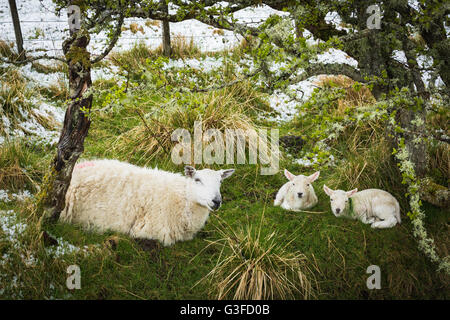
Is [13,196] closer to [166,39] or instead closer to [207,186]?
[207,186]

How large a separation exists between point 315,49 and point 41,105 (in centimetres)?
520

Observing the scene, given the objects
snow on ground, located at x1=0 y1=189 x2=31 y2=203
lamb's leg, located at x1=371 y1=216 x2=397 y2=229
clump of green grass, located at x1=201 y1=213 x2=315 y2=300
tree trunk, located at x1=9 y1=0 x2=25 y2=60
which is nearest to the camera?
clump of green grass, located at x1=201 y1=213 x2=315 y2=300

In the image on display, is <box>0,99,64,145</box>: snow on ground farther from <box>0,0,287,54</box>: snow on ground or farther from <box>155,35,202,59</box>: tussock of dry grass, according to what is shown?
<box>155,35,202,59</box>: tussock of dry grass

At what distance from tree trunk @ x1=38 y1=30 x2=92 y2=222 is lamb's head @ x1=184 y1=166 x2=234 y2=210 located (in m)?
1.26

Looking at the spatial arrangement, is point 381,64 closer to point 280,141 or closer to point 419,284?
point 280,141

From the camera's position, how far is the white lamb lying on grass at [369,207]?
14.9 ft

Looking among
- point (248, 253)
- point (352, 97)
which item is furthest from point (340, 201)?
point (352, 97)

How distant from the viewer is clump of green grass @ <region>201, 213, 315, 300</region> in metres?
3.99

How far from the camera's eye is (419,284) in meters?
4.23

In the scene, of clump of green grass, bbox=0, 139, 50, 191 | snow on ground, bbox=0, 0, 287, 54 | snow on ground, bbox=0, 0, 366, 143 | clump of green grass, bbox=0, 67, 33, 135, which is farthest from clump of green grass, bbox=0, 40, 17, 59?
clump of green grass, bbox=0, 139, 50, 191

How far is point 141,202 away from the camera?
15.1 ft

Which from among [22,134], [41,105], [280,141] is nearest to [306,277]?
[280,141]

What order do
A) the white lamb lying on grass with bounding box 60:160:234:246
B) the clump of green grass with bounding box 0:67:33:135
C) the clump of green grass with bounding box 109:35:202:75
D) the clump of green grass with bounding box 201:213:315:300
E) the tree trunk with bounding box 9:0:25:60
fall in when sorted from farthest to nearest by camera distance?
the clump of green grass with bounding box 109:35:202:75 → the tree trunk with bounding box 9:0:25:60 → the clump of green grass with bounding box 0:67:33:135 → the white lamb lying on grass with bounding box 60:160:234:246 → the clump of green grass with bounding box 201:213:315:300

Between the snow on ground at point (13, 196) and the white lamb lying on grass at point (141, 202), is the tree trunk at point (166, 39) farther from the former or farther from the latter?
the snow on ground at point (13, 196)
